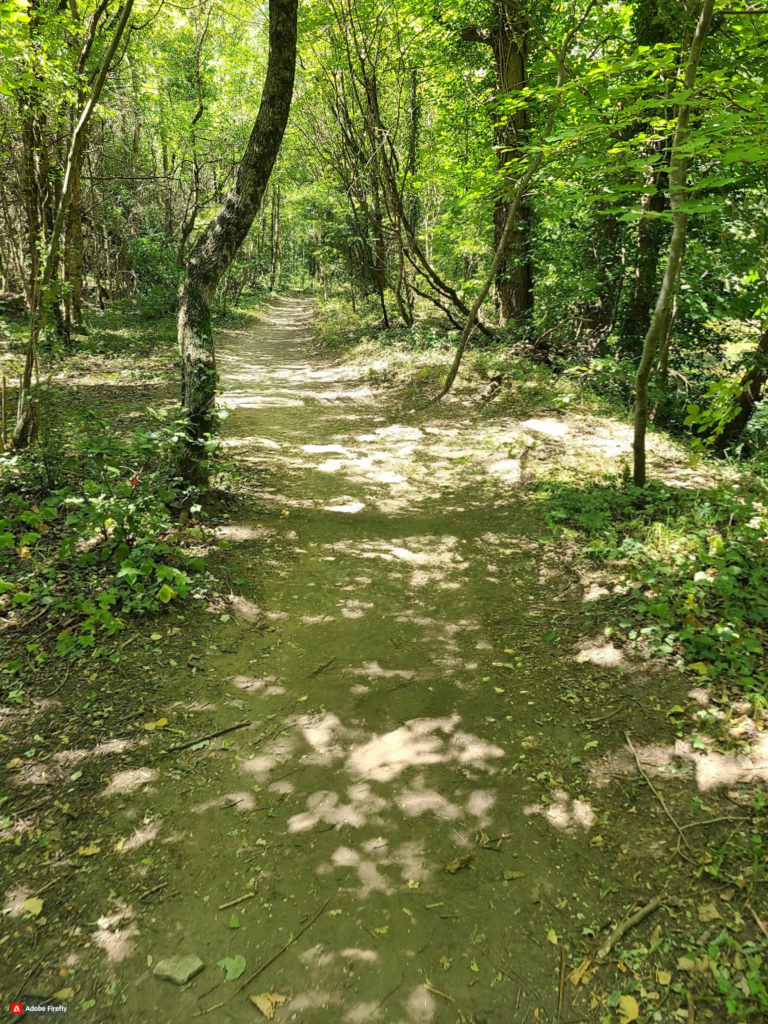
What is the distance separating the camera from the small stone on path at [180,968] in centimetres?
224

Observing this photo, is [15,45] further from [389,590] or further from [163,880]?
[163,880]

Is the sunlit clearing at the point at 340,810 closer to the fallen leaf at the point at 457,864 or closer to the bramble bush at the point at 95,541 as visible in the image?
the fallen leaf at the point at 457,864

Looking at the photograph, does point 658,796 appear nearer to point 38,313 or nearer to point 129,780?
point 129,780

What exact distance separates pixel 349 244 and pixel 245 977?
64.0ft

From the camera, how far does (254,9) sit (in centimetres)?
1612

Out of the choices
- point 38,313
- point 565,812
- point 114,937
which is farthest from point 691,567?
point 38,313

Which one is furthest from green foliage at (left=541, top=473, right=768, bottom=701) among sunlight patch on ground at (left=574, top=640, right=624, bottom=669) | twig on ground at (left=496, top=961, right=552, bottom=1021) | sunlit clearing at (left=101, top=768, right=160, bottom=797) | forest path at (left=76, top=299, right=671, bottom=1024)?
sunlit clearing at (left=101, top=768, right=160, bottom=797)

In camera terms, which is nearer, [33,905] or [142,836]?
[33,905]

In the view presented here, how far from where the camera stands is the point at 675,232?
4.70 metres

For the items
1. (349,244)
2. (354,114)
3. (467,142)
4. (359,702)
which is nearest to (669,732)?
(359,702)

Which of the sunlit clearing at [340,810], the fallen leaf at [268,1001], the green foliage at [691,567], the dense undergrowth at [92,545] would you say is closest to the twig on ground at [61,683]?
the dense undergrowth at [92,545]

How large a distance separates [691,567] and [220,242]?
5470 millimetres

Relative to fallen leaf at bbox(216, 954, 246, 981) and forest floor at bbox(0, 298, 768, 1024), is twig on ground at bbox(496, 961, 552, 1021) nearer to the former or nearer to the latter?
forest floor at bbox(0, 298, 768, 1024)

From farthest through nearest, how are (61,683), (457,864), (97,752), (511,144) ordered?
(511,144)
(61,683)
(97,752)
(457,864)
